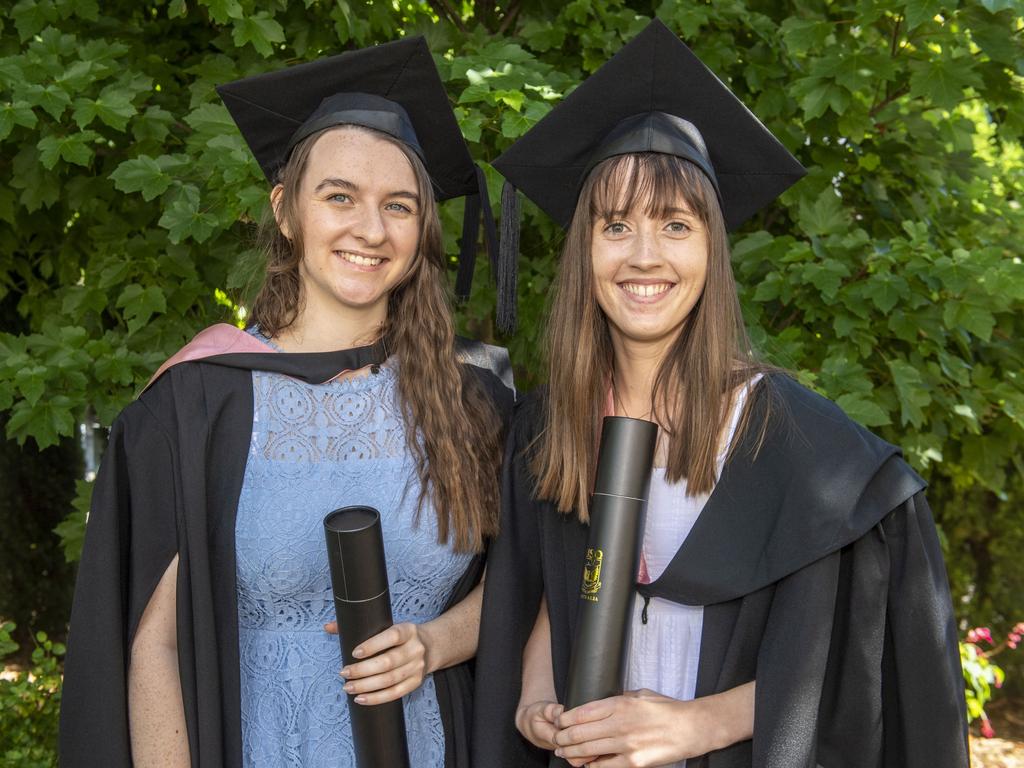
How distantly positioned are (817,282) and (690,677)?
5.05 ft

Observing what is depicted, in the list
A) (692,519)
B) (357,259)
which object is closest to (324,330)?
(357,259)

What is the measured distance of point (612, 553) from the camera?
1898 millimetres

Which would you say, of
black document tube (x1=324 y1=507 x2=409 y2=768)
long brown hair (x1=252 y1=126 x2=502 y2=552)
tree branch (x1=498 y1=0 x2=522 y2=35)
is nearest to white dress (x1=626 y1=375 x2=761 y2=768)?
long brown hair (x1=252 y1=126 x2=502 y2=552)

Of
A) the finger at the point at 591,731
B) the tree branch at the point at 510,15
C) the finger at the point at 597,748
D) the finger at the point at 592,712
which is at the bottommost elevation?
the finger at the point at 597,748

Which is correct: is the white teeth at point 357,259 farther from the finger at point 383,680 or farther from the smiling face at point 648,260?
the finger at point 383,680

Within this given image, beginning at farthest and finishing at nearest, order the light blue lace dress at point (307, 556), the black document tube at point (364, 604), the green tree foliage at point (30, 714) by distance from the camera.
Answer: the green tree foliage at point (30, 714)
the light blue lace dress at point (307, 556)
the black document tube at point (364, 604)

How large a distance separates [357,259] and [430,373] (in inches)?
12.1

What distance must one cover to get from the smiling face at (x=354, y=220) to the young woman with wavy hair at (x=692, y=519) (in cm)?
28

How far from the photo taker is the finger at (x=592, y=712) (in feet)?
6.30

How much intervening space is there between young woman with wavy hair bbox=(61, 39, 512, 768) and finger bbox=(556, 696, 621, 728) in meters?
0.33

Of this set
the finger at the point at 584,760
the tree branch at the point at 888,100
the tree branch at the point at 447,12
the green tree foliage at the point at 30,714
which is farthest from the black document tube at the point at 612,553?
the green tree foliage at the point at 30,714

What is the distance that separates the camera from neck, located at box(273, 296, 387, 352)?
2.33 meters

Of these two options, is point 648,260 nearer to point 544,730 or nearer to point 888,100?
point 544,730

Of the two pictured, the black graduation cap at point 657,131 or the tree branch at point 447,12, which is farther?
the tree branch at point 447,12
